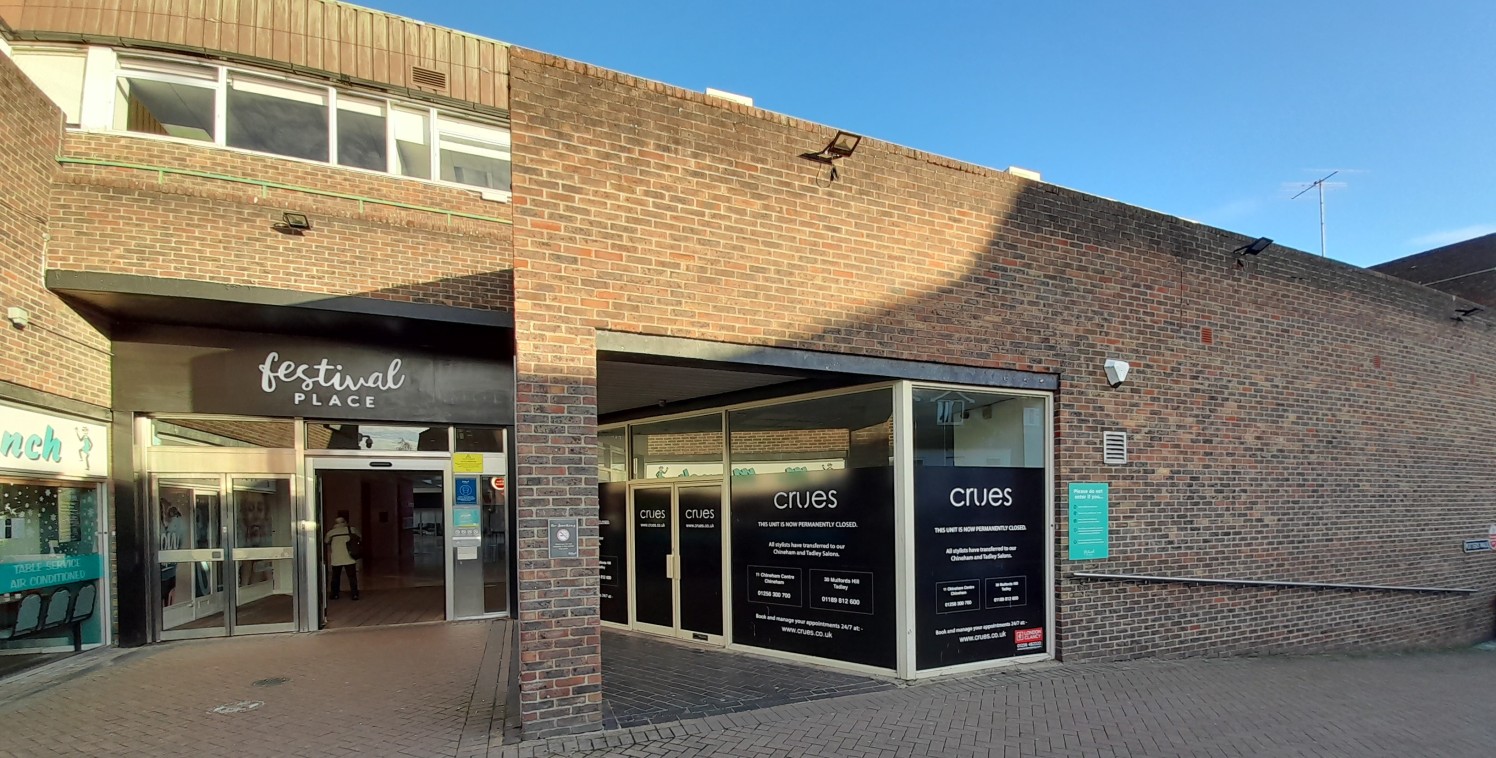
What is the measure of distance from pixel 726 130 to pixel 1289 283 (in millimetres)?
7152


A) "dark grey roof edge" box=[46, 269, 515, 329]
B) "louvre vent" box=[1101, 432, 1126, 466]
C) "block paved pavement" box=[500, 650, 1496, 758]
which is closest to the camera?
"block paved pavement" box=[500, 650, 1496, 758]

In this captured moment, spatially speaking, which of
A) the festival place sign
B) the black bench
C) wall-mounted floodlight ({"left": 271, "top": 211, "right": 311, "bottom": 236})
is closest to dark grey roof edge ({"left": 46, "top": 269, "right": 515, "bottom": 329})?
wall-mounted floodlight ({"left": 271, "top": 211, "right": 311, "bottom": 236})

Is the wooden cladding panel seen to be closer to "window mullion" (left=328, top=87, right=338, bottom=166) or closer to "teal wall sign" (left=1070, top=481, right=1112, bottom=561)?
"window mullion" (left=328, top=87, right=338, bottom=166)

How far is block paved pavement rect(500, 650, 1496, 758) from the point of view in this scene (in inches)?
185

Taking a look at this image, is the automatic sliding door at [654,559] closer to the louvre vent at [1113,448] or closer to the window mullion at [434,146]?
the louvre vent at [1113,448]

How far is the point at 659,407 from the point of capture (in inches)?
339

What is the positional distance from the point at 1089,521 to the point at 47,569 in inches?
403

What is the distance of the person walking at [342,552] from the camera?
1081cm

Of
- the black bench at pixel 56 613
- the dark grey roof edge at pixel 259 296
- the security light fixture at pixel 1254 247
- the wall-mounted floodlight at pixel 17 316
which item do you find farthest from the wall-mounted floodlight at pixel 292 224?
the security light fixture at pixel 1254 247

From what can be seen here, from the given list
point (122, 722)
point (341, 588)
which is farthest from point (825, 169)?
point (341, 588)

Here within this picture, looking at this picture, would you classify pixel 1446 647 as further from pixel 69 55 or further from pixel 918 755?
pixel 69 55

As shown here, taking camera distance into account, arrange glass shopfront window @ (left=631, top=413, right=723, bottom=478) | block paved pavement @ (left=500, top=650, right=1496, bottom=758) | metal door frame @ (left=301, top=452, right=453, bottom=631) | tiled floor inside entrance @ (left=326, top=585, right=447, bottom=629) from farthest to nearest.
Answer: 1. tiled floor inside entrance @ (left=326, top=585, right=447, bottom=629)
2. metal door frame @ (left=301, top=452, right=453, bottom=631)
3. glass shopfront window @ (left=631, top=413, right=723, bottom=478)
4. block paved pavement @ (left=500, top=650, right=1496, bottom=758)

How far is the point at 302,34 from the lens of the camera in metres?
9.22

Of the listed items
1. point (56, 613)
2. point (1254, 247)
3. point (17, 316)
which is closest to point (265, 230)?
point (17, 316)
